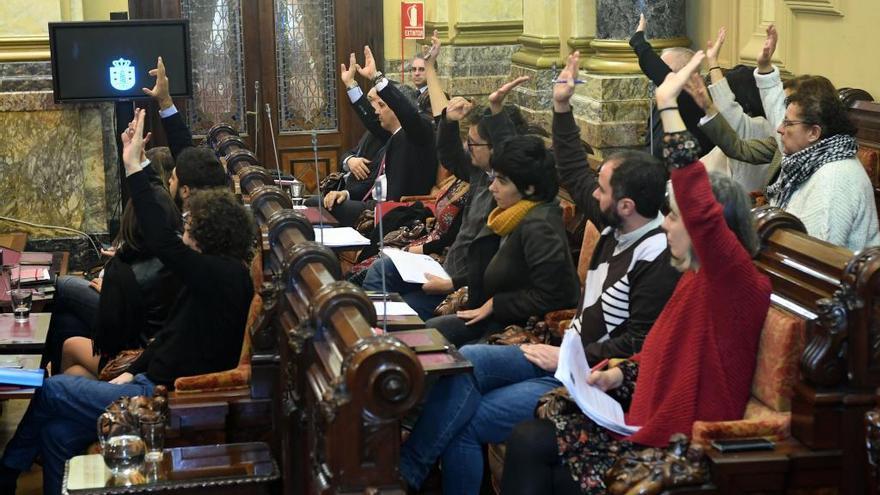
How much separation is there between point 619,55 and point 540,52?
4.68 ft

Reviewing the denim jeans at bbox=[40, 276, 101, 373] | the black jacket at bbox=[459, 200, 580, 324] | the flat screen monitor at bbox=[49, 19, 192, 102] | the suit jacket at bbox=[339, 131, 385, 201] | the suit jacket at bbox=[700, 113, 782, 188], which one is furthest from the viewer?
→ the flat screen monitor at bbox=[49, 19, 192, 102]

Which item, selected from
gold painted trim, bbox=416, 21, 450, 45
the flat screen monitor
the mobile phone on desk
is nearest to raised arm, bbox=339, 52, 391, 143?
the flat screen monitor

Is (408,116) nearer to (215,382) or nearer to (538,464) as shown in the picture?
(215,382)

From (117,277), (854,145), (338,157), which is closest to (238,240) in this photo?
(117,277)

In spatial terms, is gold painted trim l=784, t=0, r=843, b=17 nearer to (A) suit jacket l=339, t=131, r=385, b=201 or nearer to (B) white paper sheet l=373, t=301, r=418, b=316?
(A) suit jacket l=339, t=131, r=385, b=201

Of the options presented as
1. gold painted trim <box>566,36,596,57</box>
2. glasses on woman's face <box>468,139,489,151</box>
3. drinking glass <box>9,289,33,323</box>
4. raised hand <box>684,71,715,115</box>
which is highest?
gold painted trim <box>566,36,596,57</box>

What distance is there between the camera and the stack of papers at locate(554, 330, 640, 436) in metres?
3.46

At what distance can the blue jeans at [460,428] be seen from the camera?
3.91 metres

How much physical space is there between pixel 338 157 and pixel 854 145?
6923 millimetres

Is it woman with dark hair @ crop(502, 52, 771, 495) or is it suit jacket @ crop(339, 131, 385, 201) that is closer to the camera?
woman with dark hair @ crop(502, 52, 771, 495)

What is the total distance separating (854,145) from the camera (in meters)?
4.63

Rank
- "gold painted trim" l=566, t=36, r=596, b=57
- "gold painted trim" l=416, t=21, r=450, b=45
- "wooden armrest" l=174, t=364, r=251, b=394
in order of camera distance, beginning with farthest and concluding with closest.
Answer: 1. "gold painted trim" l=416, t=21, r=450, b=45
2. "gold painted trim" l=566, t=36, r=596, b=57
3. "wooden armrest" l=174, t=364, r=251, b=394

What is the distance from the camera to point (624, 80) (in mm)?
7785

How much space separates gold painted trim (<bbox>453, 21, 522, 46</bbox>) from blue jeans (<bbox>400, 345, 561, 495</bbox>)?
6.77m
